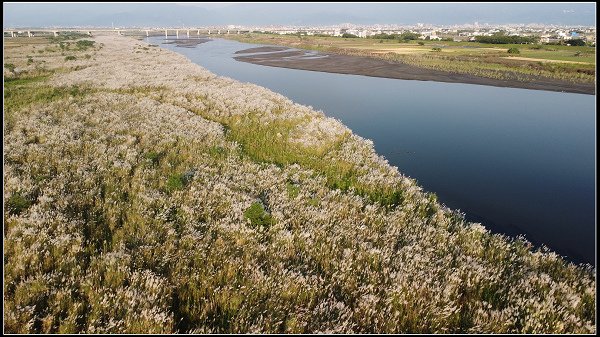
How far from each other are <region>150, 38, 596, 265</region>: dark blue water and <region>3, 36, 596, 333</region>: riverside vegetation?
2.74 meters

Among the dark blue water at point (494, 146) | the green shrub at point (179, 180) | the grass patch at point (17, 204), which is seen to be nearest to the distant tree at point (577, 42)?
the dark blue water at point (494, 146)

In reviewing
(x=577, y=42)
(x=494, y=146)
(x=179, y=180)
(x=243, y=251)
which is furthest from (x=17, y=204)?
(x=577, y=42)

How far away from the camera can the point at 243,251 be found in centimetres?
739

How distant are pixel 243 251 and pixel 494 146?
752 inches

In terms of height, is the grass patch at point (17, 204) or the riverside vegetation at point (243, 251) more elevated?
the grass patch at point (17, 204)

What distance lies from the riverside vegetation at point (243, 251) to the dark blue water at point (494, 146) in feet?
8.99

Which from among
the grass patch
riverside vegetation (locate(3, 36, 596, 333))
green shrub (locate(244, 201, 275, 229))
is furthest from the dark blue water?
the grass patch

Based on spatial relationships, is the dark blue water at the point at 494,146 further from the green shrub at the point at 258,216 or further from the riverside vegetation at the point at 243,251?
the green shrub at the point at 258,216

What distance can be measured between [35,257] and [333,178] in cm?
897

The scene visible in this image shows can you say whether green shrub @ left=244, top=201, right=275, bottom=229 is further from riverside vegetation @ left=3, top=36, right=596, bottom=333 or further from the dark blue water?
the dark blue water

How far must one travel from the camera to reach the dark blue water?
41.8 feet

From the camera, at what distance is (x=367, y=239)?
8.55 m

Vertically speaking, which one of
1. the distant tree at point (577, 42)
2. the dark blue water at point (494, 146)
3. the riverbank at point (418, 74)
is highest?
the distant tree at point (577, 42)

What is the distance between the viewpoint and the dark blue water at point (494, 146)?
1273 centimetres
